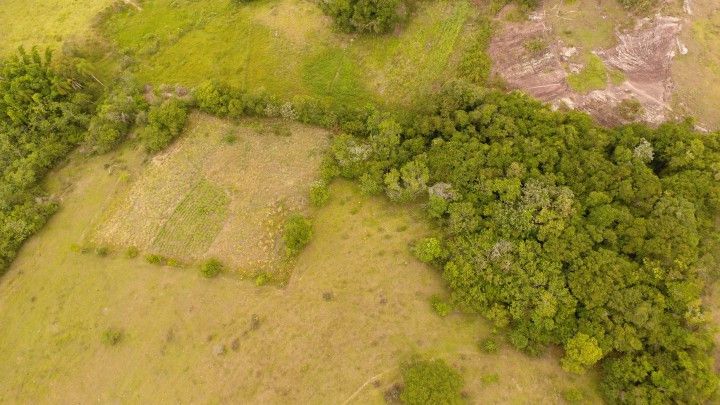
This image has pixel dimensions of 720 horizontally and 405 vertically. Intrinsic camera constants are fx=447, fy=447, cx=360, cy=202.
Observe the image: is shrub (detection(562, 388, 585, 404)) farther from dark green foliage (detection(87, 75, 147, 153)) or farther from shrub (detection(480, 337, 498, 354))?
dark green foliage (detection(87, 75, 147, 153))

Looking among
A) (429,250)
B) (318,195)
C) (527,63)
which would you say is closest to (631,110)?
(527,63)

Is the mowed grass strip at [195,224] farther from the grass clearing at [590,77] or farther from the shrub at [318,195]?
the grass clearing at [590,77]

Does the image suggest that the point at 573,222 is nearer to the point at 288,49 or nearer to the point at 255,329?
the point at 255,329

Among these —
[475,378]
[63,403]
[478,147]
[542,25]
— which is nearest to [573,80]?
[542,25]

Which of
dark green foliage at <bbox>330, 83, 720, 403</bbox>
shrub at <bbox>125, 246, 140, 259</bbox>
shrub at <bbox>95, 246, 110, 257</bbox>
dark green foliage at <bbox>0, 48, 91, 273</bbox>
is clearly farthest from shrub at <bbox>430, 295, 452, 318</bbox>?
dark green foliage at <bbox>0, 48, 91, 273</bbox>

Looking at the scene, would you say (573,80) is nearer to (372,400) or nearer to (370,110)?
(370,110)

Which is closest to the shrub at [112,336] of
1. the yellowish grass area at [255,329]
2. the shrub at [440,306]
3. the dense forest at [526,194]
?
the yellowish grass area at [255,329]
